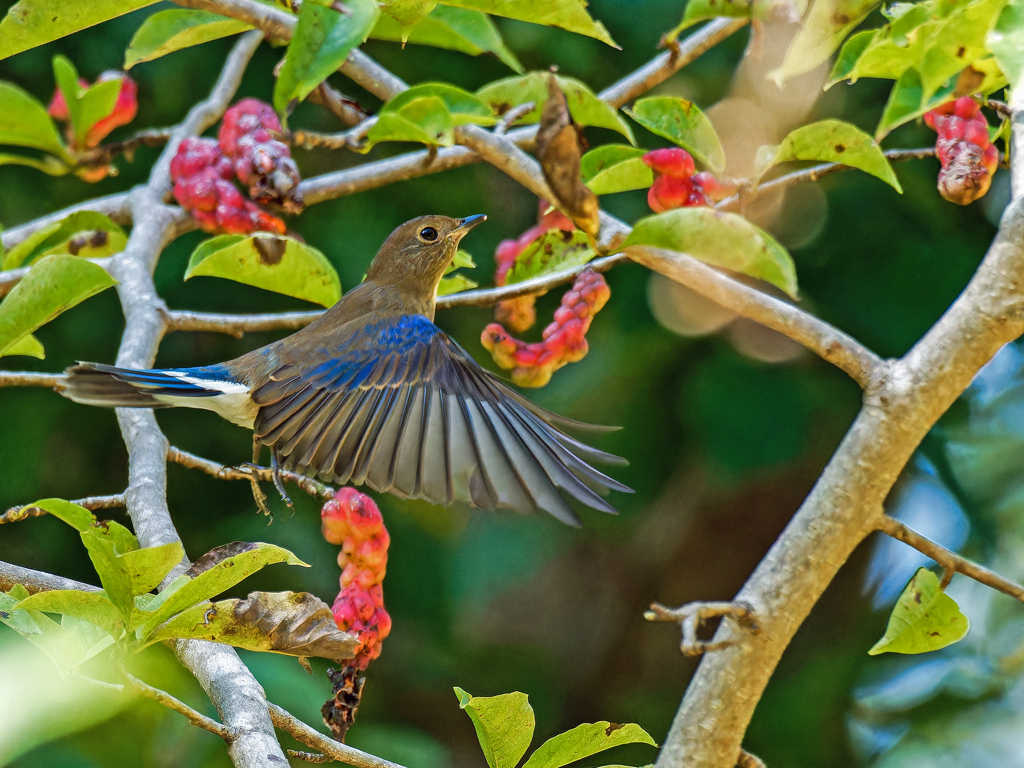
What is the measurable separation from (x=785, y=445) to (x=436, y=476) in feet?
4.19

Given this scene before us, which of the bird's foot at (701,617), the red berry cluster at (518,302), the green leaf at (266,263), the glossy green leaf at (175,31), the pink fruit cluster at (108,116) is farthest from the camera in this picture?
the pink fruit cluster at (108,116)

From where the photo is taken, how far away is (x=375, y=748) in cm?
267

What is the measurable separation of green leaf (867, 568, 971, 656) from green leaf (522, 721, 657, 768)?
1.38 feet

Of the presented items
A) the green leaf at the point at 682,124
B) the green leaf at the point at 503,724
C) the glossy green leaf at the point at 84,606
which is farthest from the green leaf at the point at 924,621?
the glossy green leaf at the point at 84,606

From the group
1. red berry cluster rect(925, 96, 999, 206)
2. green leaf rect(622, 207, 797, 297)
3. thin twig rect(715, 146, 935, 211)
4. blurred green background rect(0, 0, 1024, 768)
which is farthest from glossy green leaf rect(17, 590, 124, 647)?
red berry cluster rect(925, 96, 999, 206)

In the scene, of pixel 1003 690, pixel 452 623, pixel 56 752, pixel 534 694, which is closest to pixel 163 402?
pixel 56 752

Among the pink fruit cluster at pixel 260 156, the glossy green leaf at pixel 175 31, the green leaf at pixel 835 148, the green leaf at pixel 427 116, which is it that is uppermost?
the green leaf at pixel 835 148

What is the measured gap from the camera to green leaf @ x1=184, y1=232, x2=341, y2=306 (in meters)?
2.11

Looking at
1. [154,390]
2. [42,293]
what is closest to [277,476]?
[154,390]

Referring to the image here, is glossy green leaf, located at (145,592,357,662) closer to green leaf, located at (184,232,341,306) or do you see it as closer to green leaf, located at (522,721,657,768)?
green leaf, located at (522,721,657,768)

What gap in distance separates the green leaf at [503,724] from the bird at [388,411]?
11.8 inches

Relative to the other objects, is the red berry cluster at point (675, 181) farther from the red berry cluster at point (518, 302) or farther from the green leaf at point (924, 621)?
the green leaf at point (924, 621)

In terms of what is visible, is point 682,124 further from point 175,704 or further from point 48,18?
point 175,704

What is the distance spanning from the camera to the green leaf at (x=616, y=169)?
1.85m
